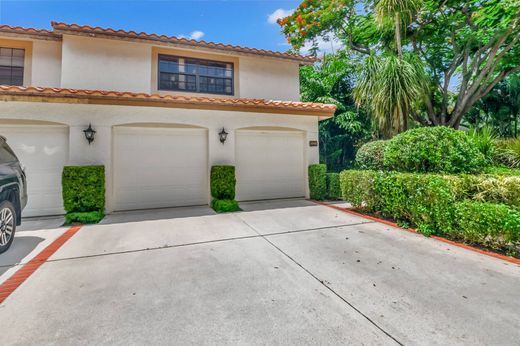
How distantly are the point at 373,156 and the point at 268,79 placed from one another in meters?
5.59

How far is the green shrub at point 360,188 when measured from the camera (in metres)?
6.42

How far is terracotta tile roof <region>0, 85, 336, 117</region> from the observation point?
605cm

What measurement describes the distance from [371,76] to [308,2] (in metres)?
8.82

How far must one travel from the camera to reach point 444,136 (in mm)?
5398

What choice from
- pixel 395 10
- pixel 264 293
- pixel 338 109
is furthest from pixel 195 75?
pixel 264 293

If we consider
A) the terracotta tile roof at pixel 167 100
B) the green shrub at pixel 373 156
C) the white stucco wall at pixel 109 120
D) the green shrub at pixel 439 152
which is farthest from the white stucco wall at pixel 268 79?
the green shrub at pixel 439 152

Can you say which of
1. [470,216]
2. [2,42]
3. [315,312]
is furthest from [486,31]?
[2,42]

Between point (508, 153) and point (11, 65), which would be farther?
point (11, 65)

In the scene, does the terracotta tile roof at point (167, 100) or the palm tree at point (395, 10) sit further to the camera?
the palm tree at point (395, 10)

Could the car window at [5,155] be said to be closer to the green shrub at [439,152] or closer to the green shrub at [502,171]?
the green shrub at [439,152]

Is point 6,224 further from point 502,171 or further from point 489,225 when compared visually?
point 502,171

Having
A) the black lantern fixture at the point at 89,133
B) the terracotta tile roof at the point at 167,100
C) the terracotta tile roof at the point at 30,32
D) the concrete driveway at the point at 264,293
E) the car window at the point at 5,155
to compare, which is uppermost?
the terracotta tile roof at the point at 30,32

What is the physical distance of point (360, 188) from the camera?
6762 mm

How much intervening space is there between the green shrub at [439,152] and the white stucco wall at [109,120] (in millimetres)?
4568
